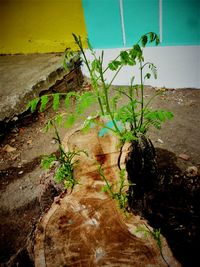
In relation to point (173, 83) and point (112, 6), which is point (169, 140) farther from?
point (112, 6)

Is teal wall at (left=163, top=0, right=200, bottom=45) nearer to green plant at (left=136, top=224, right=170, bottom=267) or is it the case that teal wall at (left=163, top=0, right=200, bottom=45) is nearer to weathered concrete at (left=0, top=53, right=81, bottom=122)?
weathered concrete at (left=0, top=53, right=81, bottom=122)

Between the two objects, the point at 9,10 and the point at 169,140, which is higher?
the point at 9,10

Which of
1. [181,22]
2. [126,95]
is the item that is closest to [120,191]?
[126,95]

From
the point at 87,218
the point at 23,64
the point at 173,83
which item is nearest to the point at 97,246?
the point at 87,218

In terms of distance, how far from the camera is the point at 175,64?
3.89 meters

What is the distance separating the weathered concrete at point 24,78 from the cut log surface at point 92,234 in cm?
229

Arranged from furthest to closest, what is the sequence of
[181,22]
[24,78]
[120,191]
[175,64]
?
1. [24,78]
2. [175,64]
3. [181,22]
4. [120,191]

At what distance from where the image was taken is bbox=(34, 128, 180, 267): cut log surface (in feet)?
4.75

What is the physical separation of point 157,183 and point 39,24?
396 cm

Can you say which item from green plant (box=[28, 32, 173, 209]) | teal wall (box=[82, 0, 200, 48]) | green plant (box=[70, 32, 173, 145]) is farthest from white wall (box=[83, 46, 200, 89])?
green plant (box=[70, 32, 173, 145])

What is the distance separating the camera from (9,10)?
486 centimetres

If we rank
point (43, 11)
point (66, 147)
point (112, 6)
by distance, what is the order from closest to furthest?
point (66, 147), point (112, 6), point (43, 11)

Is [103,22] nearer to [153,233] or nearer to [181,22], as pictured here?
[181,22]

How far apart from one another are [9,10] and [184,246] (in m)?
5.12
